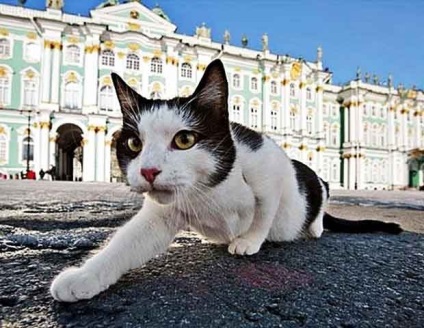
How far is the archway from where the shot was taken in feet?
72.0

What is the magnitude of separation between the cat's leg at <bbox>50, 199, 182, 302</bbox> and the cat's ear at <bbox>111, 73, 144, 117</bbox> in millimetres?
388

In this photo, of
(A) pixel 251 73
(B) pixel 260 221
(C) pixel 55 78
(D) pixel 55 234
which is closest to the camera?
(B) pixel 260 221

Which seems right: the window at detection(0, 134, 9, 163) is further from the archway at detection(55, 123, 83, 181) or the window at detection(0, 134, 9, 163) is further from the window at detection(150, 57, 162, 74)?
the window at detection(150, 57, 162, 74)

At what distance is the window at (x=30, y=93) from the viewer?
21.3m

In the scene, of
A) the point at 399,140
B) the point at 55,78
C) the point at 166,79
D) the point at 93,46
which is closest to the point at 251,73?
the point at 166,79

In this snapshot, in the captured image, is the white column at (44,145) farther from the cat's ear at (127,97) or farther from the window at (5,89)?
the cat's ear at (127,97)

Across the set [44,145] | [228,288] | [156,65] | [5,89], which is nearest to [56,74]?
[5,89]

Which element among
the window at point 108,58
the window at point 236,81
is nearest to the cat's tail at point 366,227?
the window at point 108,58

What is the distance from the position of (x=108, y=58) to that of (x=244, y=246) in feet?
77.7

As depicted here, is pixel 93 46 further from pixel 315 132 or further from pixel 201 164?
pixel 201 164

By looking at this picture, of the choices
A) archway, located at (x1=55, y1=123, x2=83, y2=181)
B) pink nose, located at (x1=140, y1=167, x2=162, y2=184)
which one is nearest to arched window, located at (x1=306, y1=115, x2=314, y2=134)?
archway, located at (x1=55, y1=123, x2=83, y2=181)

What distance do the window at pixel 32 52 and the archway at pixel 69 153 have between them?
15.0 ft

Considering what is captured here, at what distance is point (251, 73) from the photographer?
27.2m

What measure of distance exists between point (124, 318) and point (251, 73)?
2771cm
